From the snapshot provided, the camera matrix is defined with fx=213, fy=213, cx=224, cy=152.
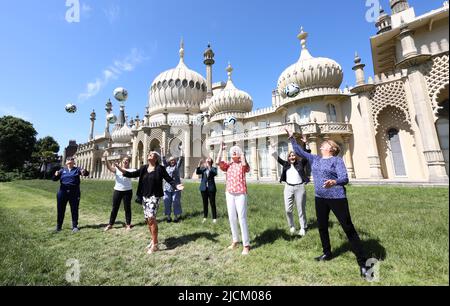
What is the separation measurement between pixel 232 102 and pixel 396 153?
19541 mm

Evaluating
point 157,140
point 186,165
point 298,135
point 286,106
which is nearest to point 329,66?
point 286,106

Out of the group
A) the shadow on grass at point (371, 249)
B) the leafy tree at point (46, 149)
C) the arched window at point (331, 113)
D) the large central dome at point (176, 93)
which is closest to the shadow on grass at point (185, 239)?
the shadow on grass at point (371, 249)

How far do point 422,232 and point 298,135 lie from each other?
58.1 feet

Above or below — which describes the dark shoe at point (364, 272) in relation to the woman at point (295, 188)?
below

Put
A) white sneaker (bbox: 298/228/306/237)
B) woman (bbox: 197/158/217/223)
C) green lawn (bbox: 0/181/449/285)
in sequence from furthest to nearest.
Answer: woman (bbox: 197/158/217/223), white sneaker (bbox: 298/228/306/237), green lawn (bbox: 0/181/449/285)

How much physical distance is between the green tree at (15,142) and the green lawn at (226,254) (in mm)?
52735

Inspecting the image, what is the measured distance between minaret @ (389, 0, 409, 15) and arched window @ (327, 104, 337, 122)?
894 cm

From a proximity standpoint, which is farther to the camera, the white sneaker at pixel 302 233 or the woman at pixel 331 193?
the white sneaker at pixel 302 233

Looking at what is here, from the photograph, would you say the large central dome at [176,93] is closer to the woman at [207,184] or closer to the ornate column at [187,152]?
the ornate column at [187,152]

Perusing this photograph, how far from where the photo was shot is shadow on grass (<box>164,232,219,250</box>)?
5.04 m

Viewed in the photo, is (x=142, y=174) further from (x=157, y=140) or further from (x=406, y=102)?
(x=157, y=140)

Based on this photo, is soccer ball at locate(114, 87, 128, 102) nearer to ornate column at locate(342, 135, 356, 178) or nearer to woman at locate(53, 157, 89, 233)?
woman at locate(53, 157, 89, 233)

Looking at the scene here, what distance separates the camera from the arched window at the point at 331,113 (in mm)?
22359

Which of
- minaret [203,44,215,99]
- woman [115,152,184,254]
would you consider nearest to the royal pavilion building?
woman [115,152,184,254]
